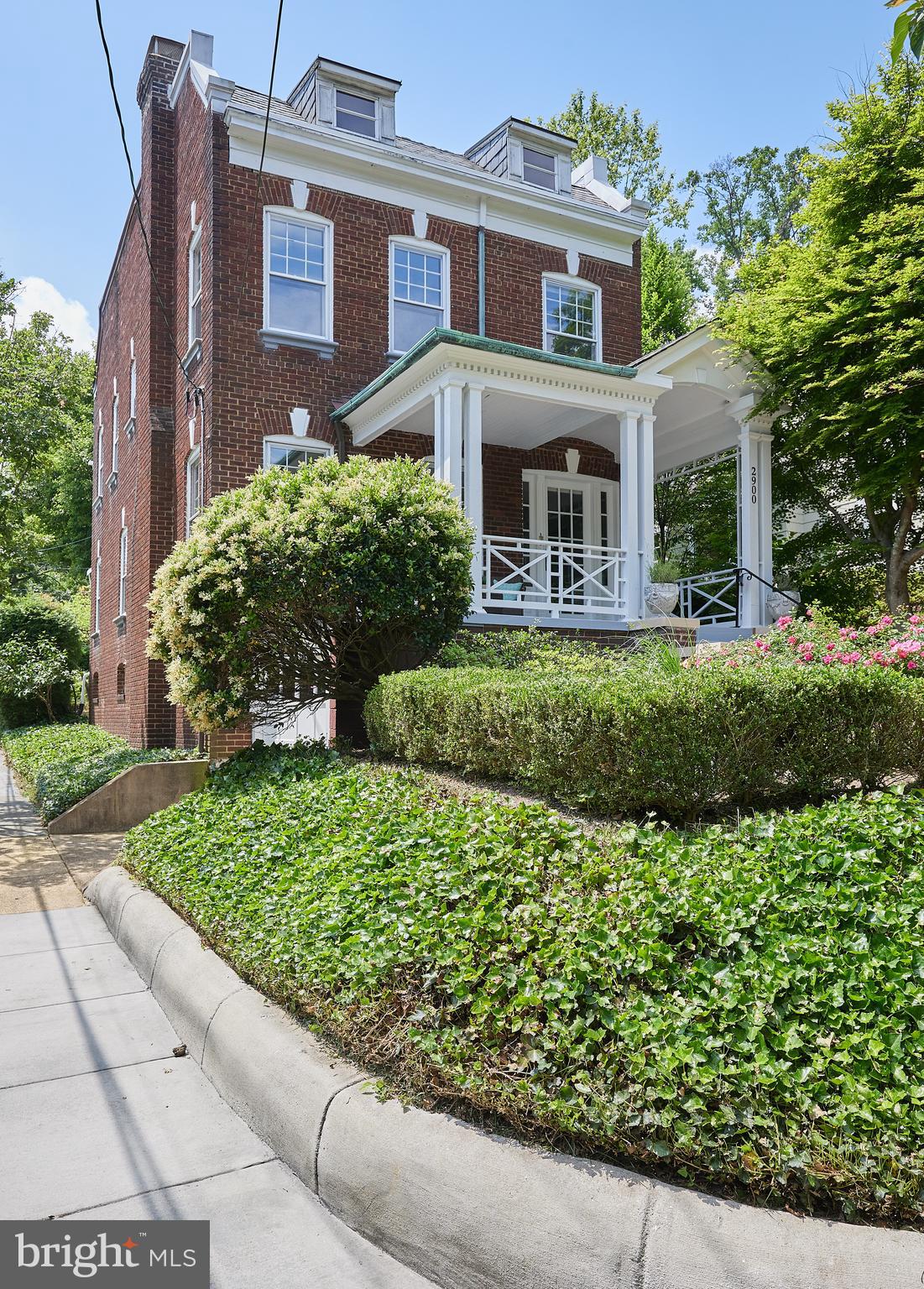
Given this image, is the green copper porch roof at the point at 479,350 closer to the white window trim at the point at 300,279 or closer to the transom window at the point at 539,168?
the white window trim at the point at 300,279

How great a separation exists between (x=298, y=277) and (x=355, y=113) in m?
3.20

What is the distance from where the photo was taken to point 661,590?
11.4 meters

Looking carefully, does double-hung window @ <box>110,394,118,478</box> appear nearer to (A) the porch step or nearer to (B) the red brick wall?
(B) the red brick wall

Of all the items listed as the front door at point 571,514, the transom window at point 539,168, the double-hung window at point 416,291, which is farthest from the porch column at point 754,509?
the transom window at point 539,168

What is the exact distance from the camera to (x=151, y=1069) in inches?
158

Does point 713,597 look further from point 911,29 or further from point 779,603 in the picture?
point 911,29

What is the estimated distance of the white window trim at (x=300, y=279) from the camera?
12750 mm

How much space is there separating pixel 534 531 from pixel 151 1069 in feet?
37.9

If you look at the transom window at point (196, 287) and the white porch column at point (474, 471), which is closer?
the white porch column at point (474, 471)

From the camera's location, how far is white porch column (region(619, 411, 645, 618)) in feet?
37.7

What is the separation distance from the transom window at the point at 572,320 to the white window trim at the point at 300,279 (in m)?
3.75

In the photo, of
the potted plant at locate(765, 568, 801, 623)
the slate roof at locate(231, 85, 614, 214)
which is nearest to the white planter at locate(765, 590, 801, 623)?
the potted plant at locate(765, 568, 801, 623)

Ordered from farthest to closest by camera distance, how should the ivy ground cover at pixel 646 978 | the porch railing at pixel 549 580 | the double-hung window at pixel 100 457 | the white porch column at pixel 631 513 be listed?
the double-hung window at pixel 100 457
the white porch column at pixel 631 513
the porch railing at pixel 549 580
the ivy ground cover at pixel 646 978

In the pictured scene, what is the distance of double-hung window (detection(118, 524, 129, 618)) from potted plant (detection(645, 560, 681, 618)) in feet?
32.3
